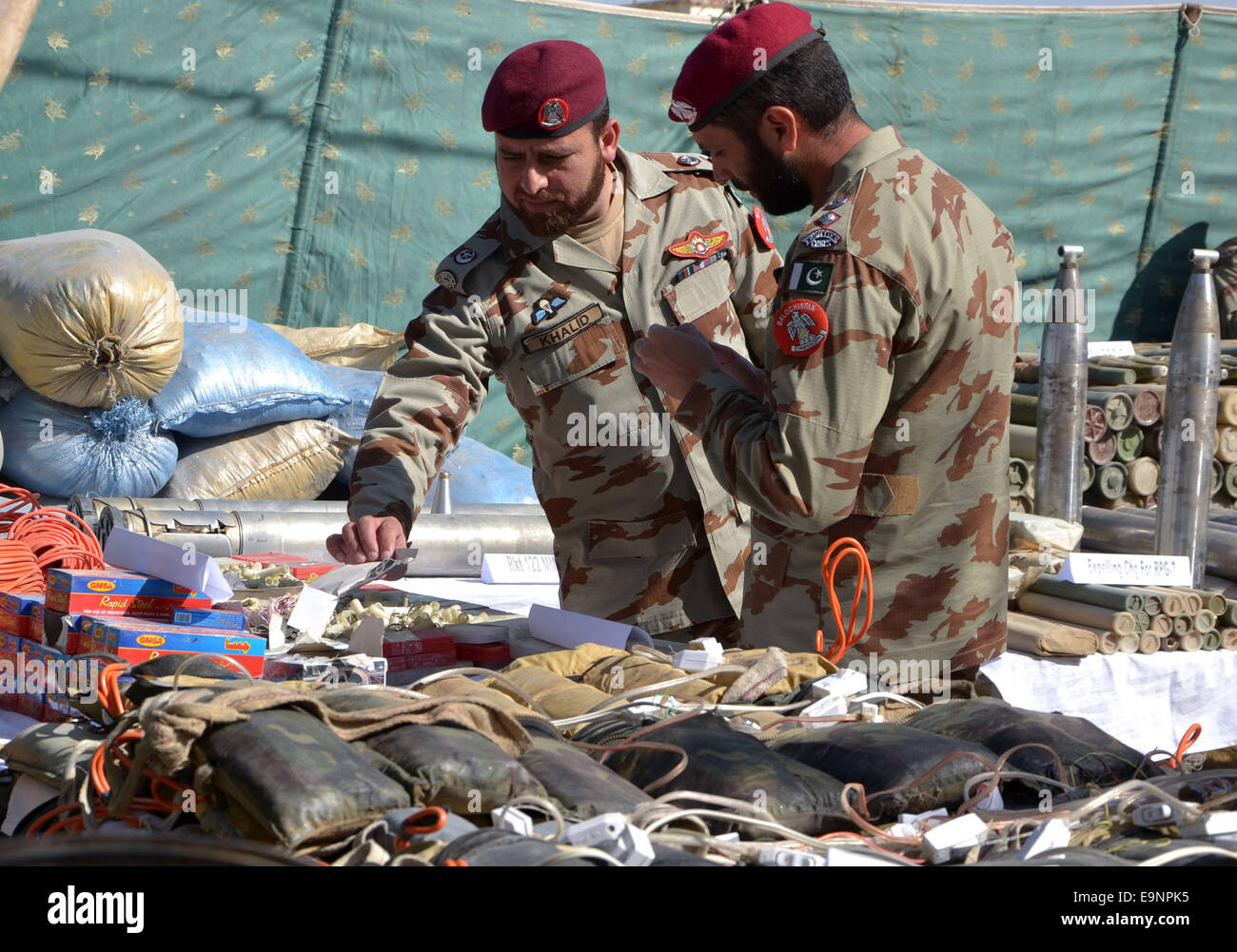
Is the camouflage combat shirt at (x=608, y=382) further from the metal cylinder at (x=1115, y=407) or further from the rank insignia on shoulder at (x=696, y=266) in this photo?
the metal cylinder at (x=1115, y=407)

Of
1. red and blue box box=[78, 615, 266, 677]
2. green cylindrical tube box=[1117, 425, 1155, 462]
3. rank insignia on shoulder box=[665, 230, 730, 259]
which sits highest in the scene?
rank insignia on shoulder box=[665, 230, 730, 259]

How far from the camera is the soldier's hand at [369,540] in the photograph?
6.78 ft

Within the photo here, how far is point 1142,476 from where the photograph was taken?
4152mm

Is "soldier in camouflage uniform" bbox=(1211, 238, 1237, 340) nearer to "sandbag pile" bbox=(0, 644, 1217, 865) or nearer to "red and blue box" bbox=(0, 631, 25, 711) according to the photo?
"sandbag pile" bbox=(0, 644, 1217, 865)

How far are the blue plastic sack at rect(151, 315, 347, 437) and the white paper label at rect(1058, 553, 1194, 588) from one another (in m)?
2.52

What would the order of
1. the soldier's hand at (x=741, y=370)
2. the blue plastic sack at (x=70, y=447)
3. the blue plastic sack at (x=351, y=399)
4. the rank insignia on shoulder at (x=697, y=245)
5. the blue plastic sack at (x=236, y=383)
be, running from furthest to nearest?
the blue plastic sack at (x=351, y=399) → the blue plastic sack at (x=236, y=383) → the blue plastic sack at (x=70, y=447) → the rank insignia on shoulder at (x=697, y=245) → the soldier's hand at (x=741, y=370)

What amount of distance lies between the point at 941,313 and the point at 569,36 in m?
4.53

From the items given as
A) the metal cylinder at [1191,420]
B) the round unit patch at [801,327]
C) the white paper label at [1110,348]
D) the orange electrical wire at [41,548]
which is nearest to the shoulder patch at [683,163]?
the round unit patch at [801,327]

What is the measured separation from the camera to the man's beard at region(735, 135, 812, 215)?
1895 mm

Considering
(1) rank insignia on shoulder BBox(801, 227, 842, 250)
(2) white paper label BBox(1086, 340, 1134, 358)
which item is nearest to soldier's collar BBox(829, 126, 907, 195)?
(1) rank insignia on shoulder BBox(801, 227, 842, 250)

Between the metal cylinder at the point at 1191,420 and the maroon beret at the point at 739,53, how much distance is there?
1532 mm

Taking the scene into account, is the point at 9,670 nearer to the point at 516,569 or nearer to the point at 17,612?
the point at 17,612

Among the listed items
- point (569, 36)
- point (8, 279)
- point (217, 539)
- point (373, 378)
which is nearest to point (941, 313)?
point (217, 539)

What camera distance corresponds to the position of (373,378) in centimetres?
460
